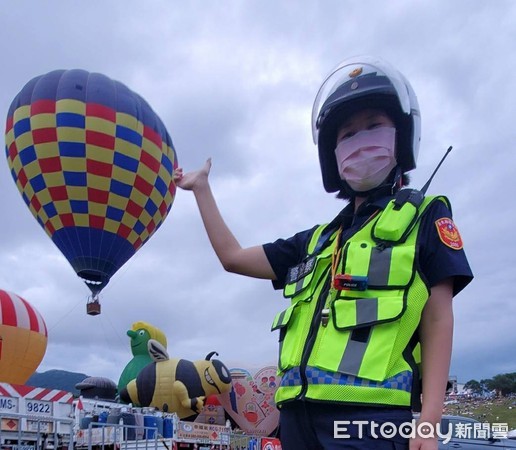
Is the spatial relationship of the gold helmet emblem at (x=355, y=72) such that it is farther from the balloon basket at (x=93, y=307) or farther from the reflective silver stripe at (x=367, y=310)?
the balloon basket at (x=93, y=307)

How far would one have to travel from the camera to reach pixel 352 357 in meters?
1.73

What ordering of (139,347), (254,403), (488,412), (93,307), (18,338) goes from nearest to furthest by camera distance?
(18,338), (254,403), (139,347), (93,307), (488,412)

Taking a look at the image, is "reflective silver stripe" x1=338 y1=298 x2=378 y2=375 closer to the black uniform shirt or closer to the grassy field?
the black uniform shirt

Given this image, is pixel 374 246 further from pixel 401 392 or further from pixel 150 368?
pixel 150 368

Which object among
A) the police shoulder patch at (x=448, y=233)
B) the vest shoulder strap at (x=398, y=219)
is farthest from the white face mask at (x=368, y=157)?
the police shoulder patch at (x=448, y=233)

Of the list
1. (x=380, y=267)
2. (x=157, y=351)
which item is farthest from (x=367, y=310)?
(x=157, y=351)

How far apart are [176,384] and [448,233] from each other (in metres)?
13.7

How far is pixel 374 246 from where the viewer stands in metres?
1.86

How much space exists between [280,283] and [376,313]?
689mm

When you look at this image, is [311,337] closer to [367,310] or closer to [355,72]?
[367,310]

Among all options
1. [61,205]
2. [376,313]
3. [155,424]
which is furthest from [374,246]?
[61,205]

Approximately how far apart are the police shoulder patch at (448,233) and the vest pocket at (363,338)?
0.26 meters

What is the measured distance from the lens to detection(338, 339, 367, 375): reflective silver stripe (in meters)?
1.71

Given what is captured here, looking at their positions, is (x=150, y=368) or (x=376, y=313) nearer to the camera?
(x=376, y=313)
